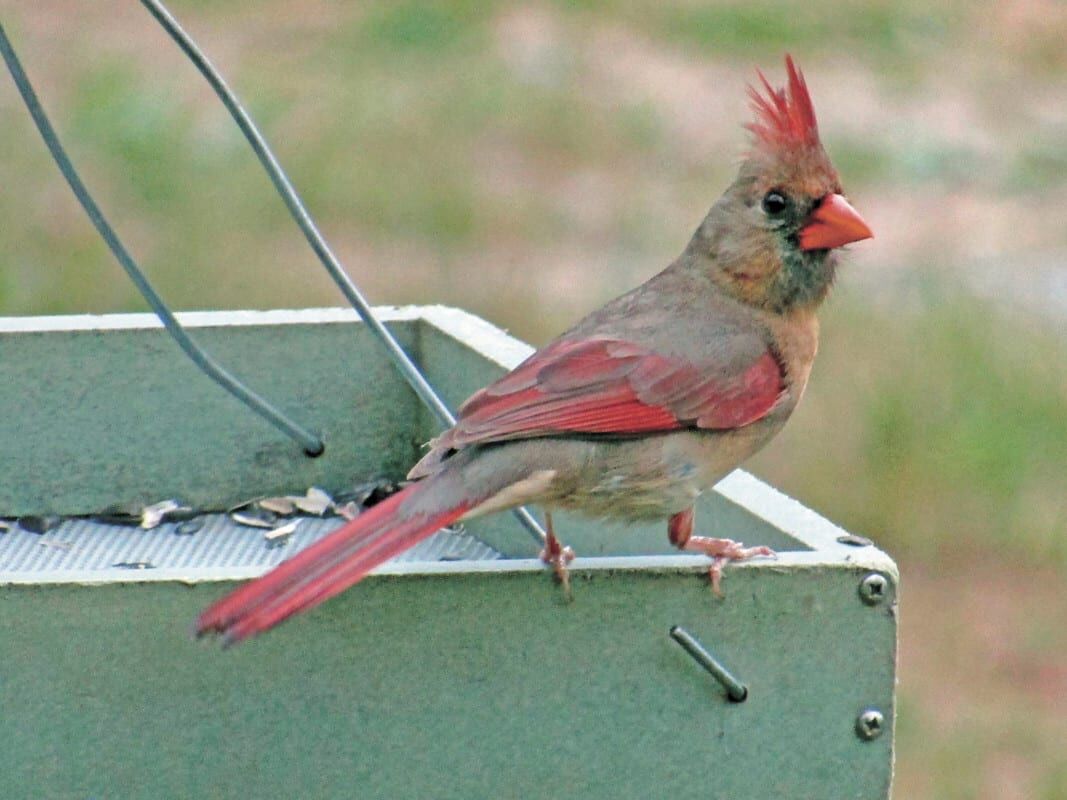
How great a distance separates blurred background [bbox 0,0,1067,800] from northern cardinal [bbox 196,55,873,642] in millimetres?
200

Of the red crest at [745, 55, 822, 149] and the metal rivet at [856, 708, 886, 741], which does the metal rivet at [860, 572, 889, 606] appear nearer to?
the metal rivet at [856, 708, 886, 741]

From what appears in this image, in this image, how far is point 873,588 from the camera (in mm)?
2154

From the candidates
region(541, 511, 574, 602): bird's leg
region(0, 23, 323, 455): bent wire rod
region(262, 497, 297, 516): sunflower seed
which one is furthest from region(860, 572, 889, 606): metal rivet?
region(262, 497, 297, 516): sunflower seed

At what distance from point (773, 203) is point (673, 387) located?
34cm

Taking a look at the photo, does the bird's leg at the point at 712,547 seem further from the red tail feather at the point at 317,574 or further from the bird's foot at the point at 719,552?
the red tail feather at the point at 317,574

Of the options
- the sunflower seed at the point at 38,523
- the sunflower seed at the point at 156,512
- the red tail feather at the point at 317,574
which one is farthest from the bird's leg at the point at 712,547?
the sunflower seed at the point at 38,523

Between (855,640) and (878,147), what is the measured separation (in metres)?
5.36

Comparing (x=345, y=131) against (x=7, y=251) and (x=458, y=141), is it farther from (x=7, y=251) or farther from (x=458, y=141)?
(x=7, y=251)

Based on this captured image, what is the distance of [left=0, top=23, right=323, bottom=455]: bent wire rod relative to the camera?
98.4 inches

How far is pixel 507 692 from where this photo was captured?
208 centimetres

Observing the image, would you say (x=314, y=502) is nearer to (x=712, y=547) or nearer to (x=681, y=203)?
(x=712, y=547)

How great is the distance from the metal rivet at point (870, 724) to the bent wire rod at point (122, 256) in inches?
38.2

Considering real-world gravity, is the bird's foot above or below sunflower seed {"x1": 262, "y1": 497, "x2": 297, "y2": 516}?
above

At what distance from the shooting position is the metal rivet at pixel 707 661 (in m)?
2.10
